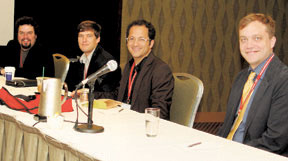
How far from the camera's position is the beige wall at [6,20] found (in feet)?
15.6

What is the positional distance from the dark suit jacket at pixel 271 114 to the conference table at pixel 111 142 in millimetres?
303

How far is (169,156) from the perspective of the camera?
1345 mm

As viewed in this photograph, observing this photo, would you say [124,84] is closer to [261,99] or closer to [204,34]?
[261,99]

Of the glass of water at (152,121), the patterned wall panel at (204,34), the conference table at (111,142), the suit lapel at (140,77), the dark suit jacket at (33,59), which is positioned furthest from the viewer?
the patterned wall panel at (204,34)

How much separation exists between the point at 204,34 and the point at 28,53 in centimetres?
272

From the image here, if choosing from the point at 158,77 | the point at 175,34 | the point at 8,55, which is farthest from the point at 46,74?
the point at 175,34

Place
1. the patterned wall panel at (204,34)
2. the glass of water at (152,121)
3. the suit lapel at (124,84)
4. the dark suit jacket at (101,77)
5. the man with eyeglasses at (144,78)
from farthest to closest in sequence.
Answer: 1. the patterned wall panel at (204,34)
2. the dark suit jacket at (101,77)
3. the suit lapel at (124,84)
4. the man with eyeglasses at (144,78)
5. the glass of water at (152,121)

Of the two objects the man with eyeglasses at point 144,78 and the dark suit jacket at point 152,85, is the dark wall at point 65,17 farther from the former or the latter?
the dark suit jacket at point 152,85

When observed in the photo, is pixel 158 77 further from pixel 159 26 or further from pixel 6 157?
pixel 159 26

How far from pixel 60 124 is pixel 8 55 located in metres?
2.61

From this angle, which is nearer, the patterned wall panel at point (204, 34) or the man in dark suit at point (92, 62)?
the man in dark suit at point (92, 62)

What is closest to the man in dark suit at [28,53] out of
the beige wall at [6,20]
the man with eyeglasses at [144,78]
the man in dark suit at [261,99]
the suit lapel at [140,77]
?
the beige wall at [6,20]

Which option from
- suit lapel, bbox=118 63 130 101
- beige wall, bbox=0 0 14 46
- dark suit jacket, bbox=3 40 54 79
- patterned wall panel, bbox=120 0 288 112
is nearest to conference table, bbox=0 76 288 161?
suit lapel, bbox=118 63 130 101

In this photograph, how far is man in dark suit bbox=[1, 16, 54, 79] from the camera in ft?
12.7
